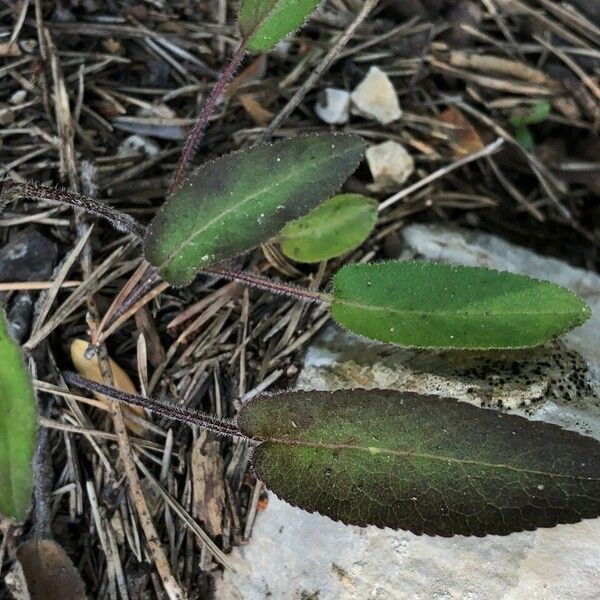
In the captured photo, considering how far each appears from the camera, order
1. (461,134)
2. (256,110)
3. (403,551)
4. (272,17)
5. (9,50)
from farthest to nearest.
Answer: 1. (461,134)
2. (256,110)
3. (9,50)
4. (272,17)
5. (403,551)

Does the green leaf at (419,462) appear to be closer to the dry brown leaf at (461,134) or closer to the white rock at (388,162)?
the white rock at (388,162)

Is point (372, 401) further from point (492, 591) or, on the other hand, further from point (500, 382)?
point (492, 591)

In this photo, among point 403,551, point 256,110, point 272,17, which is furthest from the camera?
point 256,110

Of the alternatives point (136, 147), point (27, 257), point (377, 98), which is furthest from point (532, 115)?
point (27, 257)

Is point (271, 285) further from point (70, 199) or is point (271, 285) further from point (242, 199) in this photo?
point (70, 199)

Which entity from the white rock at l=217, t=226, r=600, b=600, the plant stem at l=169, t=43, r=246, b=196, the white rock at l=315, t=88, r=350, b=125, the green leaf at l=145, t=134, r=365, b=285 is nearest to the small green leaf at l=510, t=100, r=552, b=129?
the white rock at l=315, t=88, r=350, b=125
